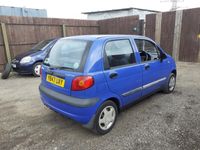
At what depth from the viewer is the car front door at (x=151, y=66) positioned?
3166mm

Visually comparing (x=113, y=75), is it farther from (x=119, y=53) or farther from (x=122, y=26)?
(x=122, y=26)

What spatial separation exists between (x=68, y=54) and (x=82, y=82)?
2.08 ft

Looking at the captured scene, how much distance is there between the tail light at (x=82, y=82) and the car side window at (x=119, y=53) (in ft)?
1.53

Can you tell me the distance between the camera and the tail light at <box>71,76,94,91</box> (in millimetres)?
2191

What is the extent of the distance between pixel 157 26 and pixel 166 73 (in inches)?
222

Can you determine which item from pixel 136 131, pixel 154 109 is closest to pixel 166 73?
pixel 154 109

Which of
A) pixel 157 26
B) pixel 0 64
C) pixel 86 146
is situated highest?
pixel 157 26

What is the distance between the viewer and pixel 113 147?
2.28 meters

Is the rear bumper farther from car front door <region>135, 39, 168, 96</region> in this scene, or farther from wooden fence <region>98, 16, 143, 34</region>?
wooden fence <region>98, 16, 143, 34</region>

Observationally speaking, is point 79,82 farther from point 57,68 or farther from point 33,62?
point 33,62

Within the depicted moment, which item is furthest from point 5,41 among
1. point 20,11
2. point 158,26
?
point 20,11

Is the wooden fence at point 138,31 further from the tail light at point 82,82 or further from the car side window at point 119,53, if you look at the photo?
the tail light at point 82,82

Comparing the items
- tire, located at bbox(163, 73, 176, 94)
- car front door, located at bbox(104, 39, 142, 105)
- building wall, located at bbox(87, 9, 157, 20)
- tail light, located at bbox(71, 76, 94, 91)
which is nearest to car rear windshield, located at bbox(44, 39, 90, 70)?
tail light, located at bbox(71, 76, 94, 91)

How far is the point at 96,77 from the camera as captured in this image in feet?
7.45
